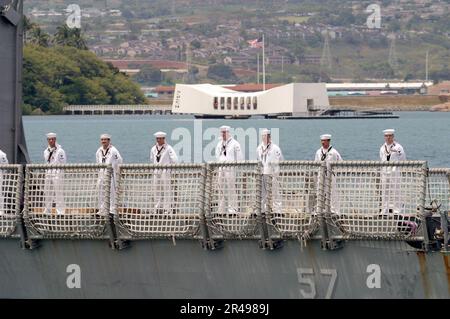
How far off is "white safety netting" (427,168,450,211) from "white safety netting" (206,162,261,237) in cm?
234

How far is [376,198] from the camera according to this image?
62.1 ft

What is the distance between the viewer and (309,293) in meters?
19.1

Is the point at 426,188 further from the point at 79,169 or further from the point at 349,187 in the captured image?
the point at 79,169

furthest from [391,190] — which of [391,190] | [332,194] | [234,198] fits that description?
[234,198]

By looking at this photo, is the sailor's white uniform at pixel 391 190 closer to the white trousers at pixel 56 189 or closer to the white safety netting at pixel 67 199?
the white safety netting at pixel 67 199

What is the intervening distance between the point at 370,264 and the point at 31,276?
5121 millimetres

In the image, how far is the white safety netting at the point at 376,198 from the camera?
18422mm

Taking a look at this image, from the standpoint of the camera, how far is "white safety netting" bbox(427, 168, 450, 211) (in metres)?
18.6

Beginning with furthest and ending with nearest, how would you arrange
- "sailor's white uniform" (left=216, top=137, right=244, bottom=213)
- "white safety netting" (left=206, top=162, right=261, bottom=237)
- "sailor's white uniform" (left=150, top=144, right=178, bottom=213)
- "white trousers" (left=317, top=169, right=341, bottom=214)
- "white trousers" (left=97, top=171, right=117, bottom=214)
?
1. "white trousers" (left=97, top=171, right=117, bottom=214)
2. "sailor's white uniform" (left=150, top=144, right=178, bottom=213)
3. "sailor's white uniform" (left=216, top=137, right=244, bottom=213)
4. "white safety netting" (left=206, top=162, right=261, bottom=237)
5. "white trousers" (left=317, top=169, right=341, bottom=214)

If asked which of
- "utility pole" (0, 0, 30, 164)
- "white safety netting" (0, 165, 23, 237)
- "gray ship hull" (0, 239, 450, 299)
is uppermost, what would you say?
"utility pole" (0, 0, 30, 164)

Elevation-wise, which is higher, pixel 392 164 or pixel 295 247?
pixel 392 164

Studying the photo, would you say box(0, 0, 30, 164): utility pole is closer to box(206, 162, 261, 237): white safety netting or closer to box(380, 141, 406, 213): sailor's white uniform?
box(206, 162, 261, 237): white safety netting

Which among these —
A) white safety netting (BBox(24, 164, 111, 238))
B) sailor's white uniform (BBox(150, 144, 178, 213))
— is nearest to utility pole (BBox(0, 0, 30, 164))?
white safety netting (BBox(24, 164, 111, 238))

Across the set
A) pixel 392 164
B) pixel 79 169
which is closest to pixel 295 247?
pixel 392 164
